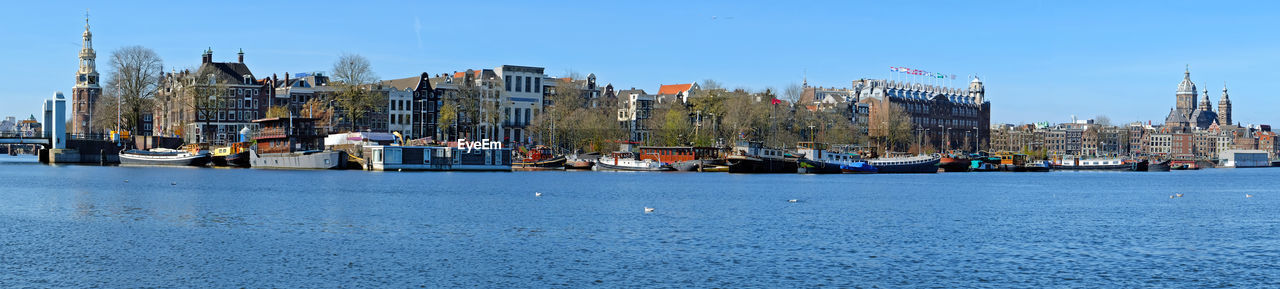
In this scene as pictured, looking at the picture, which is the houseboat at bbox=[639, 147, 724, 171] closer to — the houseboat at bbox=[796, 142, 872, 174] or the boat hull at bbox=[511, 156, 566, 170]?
the boat hull at bbox=[511, 156, 566, 170]

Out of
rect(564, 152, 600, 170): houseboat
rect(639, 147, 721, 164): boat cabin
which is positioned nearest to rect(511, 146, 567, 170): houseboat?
rect(564, 152, 600, 170): houseboat

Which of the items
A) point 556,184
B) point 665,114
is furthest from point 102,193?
point 665,114

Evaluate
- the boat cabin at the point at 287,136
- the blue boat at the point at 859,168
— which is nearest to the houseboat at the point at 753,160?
the blue boat at the point at 859,168

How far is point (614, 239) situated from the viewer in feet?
152

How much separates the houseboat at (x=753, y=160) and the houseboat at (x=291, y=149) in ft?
123

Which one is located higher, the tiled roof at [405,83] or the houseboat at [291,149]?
the tiled roof at [405,83]

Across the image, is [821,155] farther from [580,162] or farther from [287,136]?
[287,136]

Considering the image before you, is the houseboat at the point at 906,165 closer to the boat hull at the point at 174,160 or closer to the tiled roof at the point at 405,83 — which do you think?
the tiled roof at the point at 405,83

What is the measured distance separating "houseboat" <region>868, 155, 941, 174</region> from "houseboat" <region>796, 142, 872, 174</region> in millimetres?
3059

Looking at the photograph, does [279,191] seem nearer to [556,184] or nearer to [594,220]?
[556,184]

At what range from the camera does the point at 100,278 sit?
34906mm

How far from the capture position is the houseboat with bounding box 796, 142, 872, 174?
436 feet

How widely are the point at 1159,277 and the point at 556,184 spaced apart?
195 ft

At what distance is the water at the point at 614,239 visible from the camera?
36.2m
